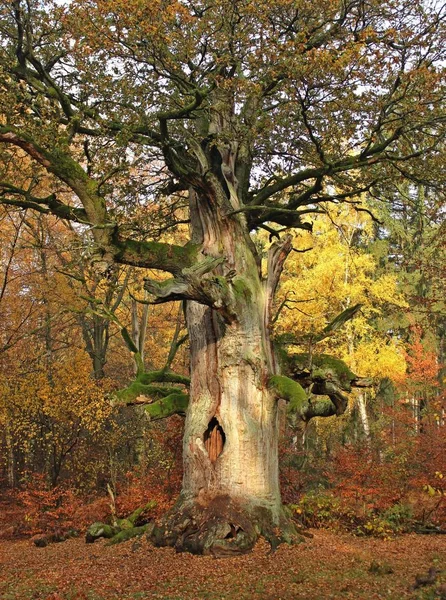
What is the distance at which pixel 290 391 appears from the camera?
31.7 ft

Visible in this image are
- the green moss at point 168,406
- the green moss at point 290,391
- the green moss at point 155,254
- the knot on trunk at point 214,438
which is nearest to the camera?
the green moss at point 290,391

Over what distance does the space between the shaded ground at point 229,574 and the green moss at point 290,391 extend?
2386 millimetres

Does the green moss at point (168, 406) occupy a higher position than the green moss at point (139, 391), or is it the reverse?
the green moss at point (139, 391)

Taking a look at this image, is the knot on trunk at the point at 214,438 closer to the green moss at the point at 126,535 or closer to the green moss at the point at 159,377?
the green moss at the point at 159,377

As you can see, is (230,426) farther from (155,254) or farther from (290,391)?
(155,254)

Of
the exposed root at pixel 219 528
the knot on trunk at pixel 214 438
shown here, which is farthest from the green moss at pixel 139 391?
the exposed root at pixel 219 528

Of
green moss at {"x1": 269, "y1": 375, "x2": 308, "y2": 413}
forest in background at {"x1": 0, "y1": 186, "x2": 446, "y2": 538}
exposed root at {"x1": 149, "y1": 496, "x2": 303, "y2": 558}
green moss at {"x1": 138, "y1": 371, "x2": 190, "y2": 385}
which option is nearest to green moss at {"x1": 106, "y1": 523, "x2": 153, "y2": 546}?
exposed root at {"x1": 149, "y1": 496, "x2": 303, "y2": 558}

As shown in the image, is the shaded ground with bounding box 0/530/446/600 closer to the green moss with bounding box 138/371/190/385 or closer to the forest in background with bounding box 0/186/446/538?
the forest in background with bounding box 0/186/446/538

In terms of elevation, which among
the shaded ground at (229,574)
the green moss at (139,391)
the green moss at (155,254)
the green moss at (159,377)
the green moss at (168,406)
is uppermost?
the green moss at (155,254)

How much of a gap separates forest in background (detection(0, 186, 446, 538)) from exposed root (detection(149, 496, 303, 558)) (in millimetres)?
1753

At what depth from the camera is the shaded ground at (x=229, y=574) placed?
6.52m

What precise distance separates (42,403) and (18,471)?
528cm

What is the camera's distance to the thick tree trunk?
29.3 feet

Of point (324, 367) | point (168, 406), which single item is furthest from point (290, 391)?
point (168, 406)
